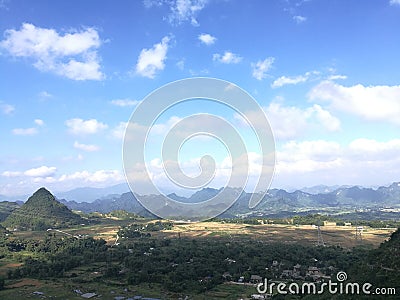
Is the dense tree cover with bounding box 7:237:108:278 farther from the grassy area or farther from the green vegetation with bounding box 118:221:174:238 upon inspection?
the green vegetation with bounding box 118:221:174:238

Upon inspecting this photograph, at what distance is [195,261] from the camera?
30875mm

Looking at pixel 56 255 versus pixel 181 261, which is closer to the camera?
pixel 181 261

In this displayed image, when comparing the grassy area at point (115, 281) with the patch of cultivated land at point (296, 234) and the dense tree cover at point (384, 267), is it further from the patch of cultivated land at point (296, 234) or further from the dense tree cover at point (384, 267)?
the dense tree cover at point (384, 267)

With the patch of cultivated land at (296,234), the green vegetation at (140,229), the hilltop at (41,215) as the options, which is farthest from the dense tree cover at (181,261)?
the hilltop at (41,215)

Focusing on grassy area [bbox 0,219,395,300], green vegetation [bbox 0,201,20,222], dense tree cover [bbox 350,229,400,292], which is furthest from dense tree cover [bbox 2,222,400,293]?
green vegetation [bbox 0,201,20,222]

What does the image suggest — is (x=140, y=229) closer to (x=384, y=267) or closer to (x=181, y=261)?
(x=181, y=261)

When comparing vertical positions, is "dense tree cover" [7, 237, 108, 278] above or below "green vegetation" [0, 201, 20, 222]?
below

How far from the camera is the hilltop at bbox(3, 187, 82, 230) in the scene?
194ft

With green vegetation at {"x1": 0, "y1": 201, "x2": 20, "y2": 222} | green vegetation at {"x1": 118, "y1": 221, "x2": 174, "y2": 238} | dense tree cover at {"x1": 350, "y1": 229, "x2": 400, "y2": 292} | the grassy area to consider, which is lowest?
the grassy area

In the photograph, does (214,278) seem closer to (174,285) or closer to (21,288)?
(174,285)

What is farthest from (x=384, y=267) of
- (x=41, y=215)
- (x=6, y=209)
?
(x=6, y=209)

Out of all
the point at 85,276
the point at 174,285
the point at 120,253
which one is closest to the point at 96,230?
the point at 120,253

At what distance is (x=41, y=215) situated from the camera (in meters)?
63.7

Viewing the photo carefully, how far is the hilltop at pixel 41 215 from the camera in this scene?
59.2 m
